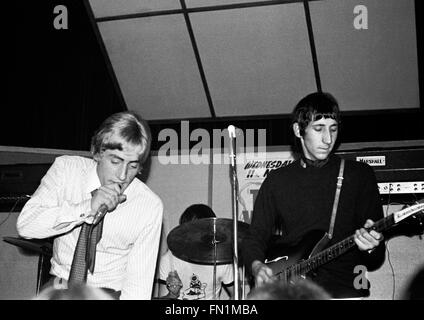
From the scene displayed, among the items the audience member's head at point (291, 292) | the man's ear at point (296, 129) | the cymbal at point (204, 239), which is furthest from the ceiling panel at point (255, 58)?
the audience member's head at point (291, 292)

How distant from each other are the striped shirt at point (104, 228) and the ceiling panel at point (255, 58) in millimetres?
2825

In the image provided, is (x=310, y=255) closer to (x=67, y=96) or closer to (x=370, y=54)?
(x=370, y=54)

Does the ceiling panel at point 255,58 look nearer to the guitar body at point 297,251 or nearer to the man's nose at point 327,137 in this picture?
the man's nose at point 327,137

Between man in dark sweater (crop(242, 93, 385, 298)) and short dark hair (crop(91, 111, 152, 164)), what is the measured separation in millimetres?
744

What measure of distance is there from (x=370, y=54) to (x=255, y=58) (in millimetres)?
1153

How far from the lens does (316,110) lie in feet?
9.09

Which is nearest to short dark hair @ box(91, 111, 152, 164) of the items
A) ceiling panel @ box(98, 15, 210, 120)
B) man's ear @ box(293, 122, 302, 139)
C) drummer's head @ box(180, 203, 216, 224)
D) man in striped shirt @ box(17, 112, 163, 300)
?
man in striped shirt @ box(17, 112, 163, 300)

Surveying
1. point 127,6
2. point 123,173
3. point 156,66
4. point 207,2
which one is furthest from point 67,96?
point 123,173

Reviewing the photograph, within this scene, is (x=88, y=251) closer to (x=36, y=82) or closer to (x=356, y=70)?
(x=36, y=82)

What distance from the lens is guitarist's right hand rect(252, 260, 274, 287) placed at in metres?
2.44

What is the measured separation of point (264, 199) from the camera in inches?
112

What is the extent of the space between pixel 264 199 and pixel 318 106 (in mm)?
605

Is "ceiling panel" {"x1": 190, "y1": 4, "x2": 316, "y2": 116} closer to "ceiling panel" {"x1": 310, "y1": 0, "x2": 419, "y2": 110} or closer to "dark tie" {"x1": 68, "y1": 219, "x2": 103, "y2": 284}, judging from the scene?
"ceiling panel" {"x1": 310, "y1": 0, "x2": 419, "y2": 110}

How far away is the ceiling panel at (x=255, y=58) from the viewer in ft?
16.6
